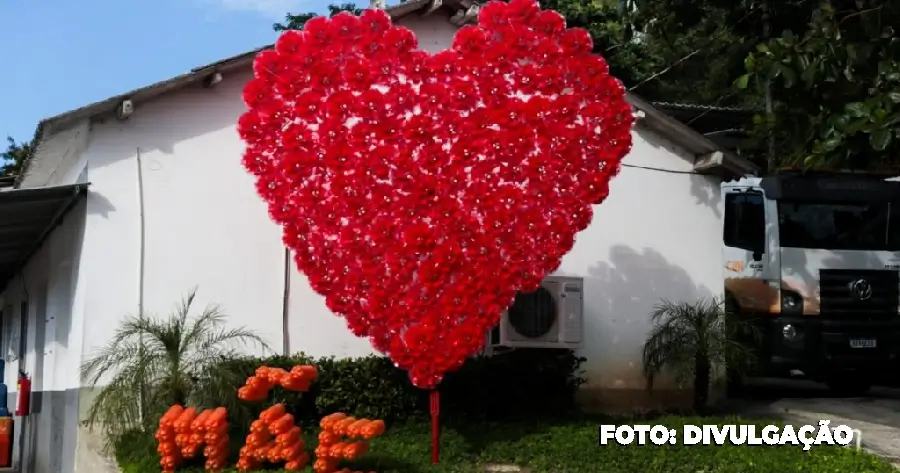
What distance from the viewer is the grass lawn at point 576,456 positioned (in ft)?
28.0

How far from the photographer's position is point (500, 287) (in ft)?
28.2

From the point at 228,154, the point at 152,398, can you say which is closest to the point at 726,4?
the point at 228,154

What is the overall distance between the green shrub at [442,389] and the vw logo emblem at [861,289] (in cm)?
563

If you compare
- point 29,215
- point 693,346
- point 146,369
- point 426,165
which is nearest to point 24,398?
point 29,215

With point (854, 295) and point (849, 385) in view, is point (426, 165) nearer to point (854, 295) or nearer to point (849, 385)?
point (854, 295)

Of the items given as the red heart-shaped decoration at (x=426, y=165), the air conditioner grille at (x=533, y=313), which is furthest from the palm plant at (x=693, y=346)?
the red heart-shaped decoration at (x=426, y=165)

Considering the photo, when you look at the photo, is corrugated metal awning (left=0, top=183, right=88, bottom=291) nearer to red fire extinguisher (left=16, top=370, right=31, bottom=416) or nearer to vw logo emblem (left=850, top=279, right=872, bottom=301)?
red fire extinguisher (left=16, top=370, right=31, bottom=416)

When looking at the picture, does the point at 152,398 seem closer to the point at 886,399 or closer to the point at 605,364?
the point at 605,364

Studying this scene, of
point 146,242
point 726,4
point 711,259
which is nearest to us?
point 146,242

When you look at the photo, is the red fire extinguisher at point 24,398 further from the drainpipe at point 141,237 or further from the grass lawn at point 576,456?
the grass lawn at point 576,456

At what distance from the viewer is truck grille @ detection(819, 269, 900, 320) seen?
1408 centimetres

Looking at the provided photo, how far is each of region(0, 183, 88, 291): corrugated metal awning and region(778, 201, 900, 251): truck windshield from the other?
9.74 metres

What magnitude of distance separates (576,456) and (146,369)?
13.5ft

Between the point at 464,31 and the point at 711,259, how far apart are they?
17.6 ft
